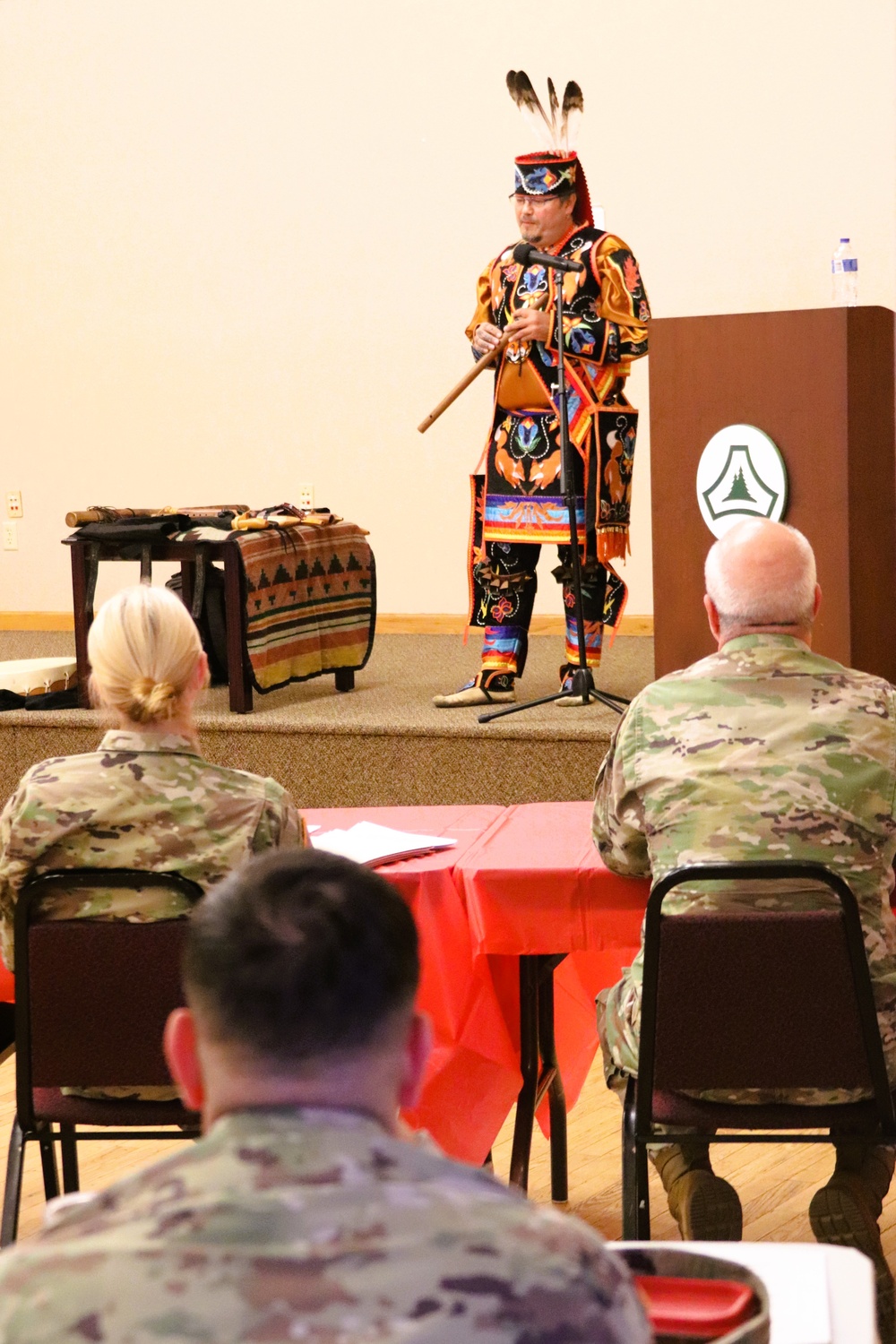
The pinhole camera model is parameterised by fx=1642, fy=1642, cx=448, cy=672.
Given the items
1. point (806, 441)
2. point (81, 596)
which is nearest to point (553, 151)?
point (806, 441)

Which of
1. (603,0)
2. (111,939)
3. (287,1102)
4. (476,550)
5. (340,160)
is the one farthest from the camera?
(340,160)

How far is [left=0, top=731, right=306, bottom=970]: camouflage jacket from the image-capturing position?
2047mm

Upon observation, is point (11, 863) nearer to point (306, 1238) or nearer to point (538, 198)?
point (306, 1238)

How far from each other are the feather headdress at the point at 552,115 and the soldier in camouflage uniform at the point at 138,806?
9.05 feet

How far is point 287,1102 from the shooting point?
2.72 ft

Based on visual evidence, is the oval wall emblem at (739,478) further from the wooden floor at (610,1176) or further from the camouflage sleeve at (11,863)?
the camouflage sleeve at (11,863)

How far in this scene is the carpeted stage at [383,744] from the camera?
4152 mm

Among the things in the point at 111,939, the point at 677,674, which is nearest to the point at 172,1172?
the point at 111,939

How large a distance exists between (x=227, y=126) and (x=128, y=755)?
517 cm

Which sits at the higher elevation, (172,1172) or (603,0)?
(603,0)

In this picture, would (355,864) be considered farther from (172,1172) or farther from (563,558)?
(563,558)

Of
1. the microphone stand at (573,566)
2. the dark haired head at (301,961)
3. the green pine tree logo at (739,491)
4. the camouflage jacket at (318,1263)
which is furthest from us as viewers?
the microphone stand at (573,566)

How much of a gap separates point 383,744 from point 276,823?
223 centimetres

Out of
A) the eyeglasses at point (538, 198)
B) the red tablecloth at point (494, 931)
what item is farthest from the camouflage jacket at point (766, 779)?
the eyeglasses at point (538, 198)
